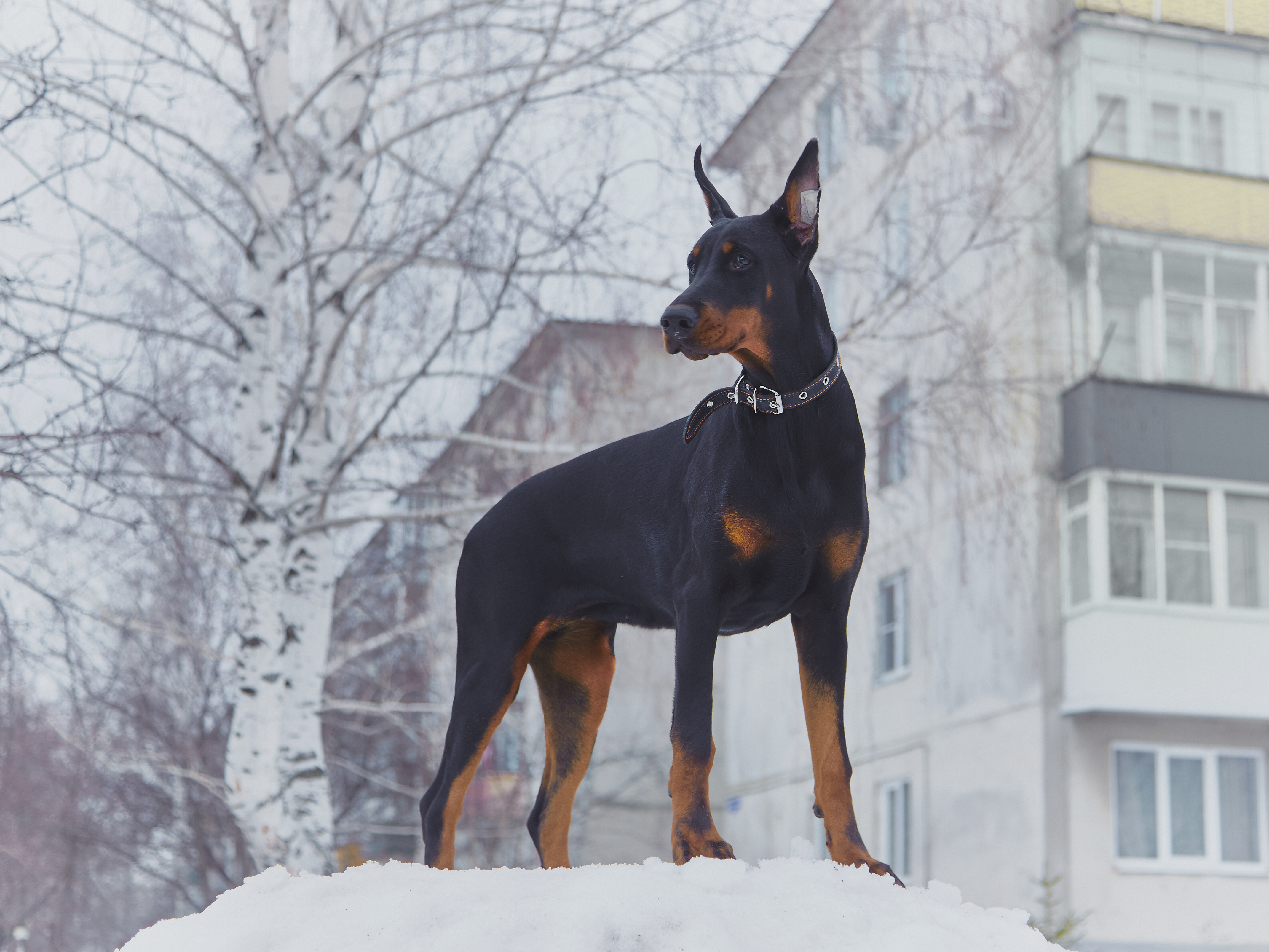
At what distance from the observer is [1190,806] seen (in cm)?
1827

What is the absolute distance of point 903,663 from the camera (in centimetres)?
2147

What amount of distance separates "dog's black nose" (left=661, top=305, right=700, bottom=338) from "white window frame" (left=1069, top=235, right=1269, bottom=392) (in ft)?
Result: 50.1

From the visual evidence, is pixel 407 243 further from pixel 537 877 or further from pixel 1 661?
pixel 537 877

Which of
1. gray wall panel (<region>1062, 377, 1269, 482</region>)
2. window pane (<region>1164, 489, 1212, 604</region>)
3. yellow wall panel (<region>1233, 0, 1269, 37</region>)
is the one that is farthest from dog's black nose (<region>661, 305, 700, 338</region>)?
yellow wall panel (<region>1233, 0, 1269, 37</region>)

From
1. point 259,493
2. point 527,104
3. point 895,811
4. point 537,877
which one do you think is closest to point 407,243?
point 527,104

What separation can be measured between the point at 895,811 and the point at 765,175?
1458 centimetres

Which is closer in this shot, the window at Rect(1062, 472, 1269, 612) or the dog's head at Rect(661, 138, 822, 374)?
the dog's head at Rect(661, 138, 822, 374)

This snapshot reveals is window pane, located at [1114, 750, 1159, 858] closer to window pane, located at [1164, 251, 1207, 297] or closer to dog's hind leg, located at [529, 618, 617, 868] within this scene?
window pane, located at [1164, 251, 1207, 297]

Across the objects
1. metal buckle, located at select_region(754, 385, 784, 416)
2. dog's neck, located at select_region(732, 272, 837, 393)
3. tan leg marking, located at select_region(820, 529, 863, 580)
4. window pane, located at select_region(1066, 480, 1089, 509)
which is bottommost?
tan leg marking, located at select_region(820, 529, 863, 580)

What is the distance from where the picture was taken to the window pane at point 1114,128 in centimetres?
1906

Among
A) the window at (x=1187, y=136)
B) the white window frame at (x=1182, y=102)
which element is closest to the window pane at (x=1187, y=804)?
the white window frame at (x=1182, y=102)

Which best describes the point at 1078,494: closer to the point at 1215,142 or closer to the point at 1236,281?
the point at 1236,281

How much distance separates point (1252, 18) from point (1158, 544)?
7.37 meters

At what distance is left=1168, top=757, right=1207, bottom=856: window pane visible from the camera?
18094 millimetres
